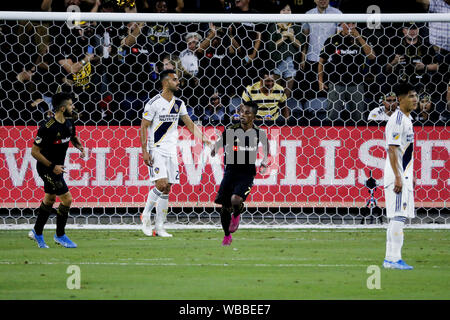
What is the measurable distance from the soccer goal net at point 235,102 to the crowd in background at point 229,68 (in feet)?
0.07

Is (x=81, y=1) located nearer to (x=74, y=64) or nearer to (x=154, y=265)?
(x=74, y=64)

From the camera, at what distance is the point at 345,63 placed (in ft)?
41.7

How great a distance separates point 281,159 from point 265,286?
17.0ft

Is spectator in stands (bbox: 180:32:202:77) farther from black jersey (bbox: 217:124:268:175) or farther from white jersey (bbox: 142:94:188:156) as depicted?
black jersey (bbox: 217:124:268:175)

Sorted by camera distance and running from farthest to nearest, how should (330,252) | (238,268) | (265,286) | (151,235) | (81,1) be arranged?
(81,1) → (151,235) → (330,252) → (238,268) → (265,286)

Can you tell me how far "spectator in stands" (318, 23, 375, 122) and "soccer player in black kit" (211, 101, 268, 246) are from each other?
2.58 meters

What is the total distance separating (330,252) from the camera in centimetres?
923

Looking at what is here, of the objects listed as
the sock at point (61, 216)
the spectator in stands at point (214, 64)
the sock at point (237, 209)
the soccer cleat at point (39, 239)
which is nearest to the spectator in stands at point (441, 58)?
the spectator in stands at point (214, 64)

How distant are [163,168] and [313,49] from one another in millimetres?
3745

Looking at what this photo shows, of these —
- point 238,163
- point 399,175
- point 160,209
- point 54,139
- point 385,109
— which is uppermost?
point 385,109

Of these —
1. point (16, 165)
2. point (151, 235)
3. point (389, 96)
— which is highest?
point (389, 96)

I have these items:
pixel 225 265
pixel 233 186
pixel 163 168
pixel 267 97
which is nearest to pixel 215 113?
pixel 267 97

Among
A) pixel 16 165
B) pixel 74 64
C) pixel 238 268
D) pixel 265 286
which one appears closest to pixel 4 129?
pixel 16 165

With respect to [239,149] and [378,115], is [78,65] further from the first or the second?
[378,115]
